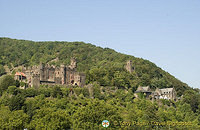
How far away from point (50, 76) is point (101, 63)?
52194 millimetres

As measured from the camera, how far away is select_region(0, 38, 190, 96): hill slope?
119562 millimetres

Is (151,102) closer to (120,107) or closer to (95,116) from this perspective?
(120,107)

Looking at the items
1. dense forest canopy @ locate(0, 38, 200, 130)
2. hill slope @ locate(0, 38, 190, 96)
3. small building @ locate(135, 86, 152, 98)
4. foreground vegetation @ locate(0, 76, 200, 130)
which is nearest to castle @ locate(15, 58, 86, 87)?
dense forest canopy @ locate(0, 38, 200, 130)

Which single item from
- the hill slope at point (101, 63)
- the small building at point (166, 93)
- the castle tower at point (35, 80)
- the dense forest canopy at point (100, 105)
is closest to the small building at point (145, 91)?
the dense forest canopy at point (100, 105)

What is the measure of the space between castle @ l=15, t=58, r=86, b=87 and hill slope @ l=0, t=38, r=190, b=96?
4.23 meters

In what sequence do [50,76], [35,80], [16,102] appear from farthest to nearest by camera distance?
[50,76]
[35,80]
[16,102]

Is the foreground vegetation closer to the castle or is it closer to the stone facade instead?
the stone facade

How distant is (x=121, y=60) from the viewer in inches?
6152

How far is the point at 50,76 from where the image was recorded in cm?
10775

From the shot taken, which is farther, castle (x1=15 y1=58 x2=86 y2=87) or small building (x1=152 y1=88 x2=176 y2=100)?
small building (x1=152 y1=88 x2=176 y2=100)

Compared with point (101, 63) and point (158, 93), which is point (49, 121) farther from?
point (101, 63)

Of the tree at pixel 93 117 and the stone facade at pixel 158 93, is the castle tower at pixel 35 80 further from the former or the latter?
the stone facade at pixel 158 93

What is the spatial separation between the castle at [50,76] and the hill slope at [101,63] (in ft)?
13.9

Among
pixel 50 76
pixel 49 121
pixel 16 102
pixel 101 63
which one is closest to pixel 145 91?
pixel 50 76
